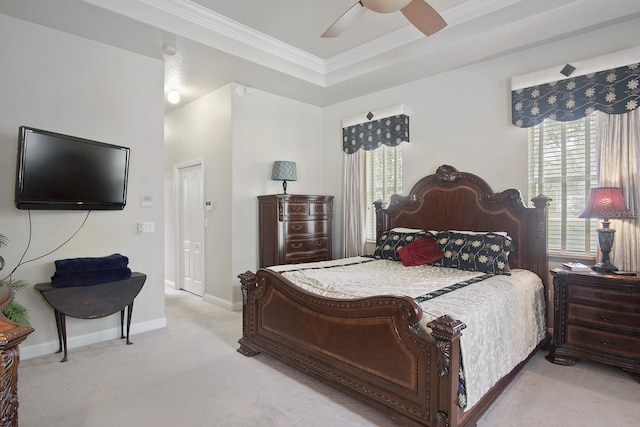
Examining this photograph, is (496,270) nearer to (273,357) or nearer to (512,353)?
(512,353)

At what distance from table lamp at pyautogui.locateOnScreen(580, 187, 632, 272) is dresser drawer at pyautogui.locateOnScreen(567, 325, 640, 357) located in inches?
20.1

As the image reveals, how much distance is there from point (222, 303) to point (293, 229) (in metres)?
1.37

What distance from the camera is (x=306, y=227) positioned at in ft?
15.9

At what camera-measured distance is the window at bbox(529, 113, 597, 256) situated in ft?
10.7

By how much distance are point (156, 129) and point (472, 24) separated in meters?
3.36

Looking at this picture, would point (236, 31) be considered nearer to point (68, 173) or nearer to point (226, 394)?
point (68, 173)

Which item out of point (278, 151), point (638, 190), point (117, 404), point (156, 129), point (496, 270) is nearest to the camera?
point (117, 404)

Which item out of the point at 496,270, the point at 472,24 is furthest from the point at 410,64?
the point at 496,270

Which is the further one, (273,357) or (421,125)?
(421,125)

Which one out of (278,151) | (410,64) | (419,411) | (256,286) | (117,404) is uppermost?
Answer: (410,64)

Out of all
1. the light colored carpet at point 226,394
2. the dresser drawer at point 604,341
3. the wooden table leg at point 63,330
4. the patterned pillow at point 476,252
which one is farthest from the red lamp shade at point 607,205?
the wooden table leg at point 63,330

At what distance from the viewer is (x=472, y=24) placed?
3299 mm

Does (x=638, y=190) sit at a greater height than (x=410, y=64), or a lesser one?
lesser

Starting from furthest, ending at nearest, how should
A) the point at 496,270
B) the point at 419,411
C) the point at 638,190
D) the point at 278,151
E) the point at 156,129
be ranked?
the point at 278,151
the point at 156,129
the point at 496,270
the point at 638,190
the point at 419,411
